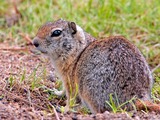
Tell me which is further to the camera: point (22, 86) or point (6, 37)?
point (6, 37)

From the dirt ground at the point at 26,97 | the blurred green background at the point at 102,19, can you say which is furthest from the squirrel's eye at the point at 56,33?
the blurred green background at the point at 102,19

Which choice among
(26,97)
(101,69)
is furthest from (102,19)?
(101,69)

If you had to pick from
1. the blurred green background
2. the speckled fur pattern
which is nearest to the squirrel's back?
the speckled fur pattern

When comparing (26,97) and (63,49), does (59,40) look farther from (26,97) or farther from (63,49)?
(26,97)

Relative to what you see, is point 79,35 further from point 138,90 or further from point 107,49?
point 138,90

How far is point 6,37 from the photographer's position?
332 inches

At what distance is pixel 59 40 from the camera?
5934 mm

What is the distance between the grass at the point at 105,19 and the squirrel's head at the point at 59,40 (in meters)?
2.18

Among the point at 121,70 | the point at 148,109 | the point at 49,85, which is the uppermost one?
the point at 49,85

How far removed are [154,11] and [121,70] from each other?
3560 millimetres

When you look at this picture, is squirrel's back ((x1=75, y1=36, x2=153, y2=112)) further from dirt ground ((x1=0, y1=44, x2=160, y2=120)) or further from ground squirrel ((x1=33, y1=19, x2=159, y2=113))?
dirt ground ((x1=0, y1=44, x2=160, y2=120))

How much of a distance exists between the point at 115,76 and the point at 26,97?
3.54 ft

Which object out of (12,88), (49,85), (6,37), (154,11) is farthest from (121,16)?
(12,88)

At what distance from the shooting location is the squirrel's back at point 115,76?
530 centimetres
